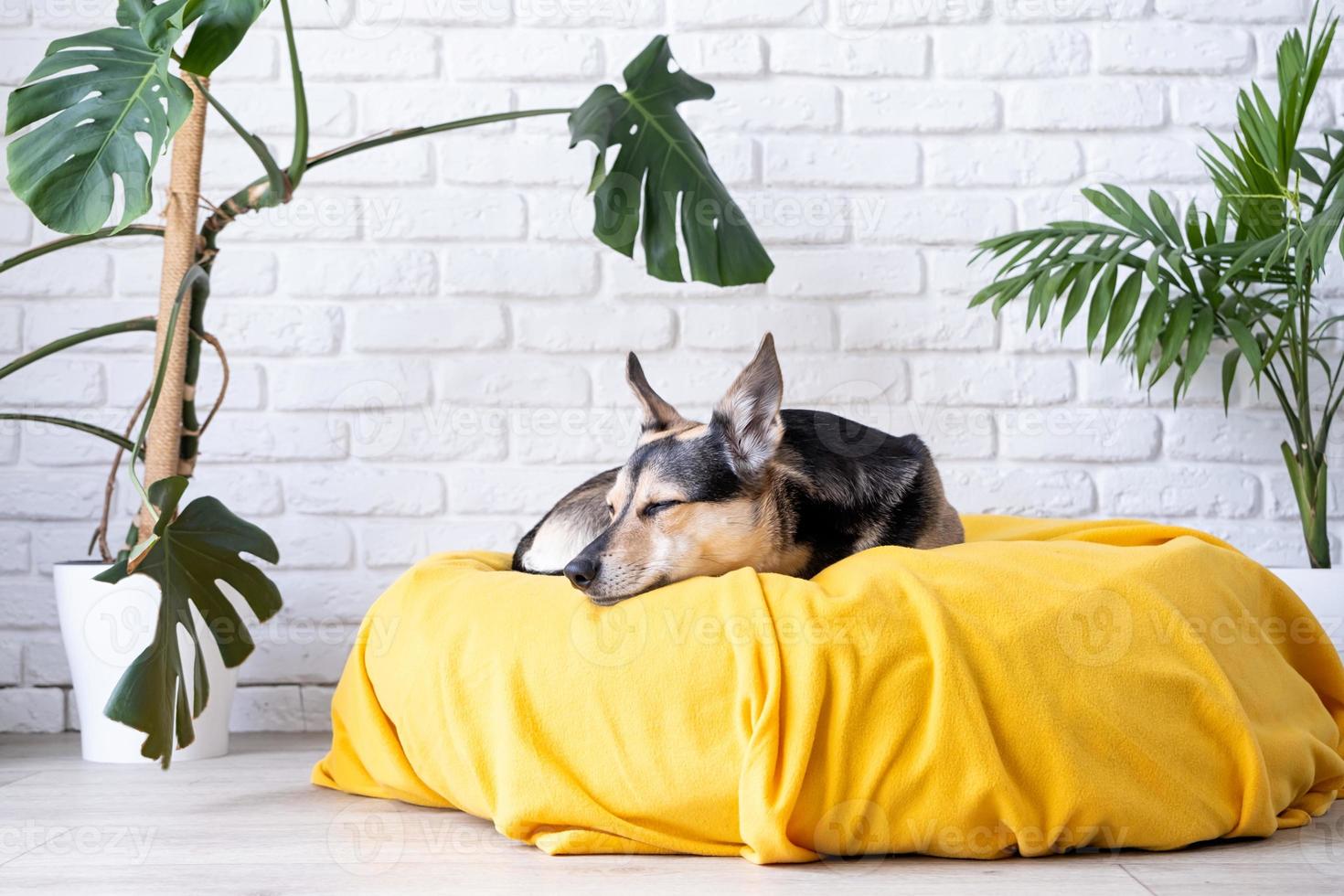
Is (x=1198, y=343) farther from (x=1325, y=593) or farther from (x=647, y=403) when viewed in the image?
(x=647, y=403)

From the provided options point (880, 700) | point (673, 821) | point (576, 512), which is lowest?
point (673, 821)

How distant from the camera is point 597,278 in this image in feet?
9.16

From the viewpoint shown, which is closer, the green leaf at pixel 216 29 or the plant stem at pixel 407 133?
the green leaf at pixel 216 29

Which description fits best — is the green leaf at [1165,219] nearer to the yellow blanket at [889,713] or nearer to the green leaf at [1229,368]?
the green leaf at [1229,368]

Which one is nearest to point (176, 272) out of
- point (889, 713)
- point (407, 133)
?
point (407, 133)

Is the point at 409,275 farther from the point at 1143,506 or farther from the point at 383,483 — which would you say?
the point at 1143,506

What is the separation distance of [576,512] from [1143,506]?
1.51 metres

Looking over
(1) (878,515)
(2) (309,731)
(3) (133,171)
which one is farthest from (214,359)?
(1) (878,515)

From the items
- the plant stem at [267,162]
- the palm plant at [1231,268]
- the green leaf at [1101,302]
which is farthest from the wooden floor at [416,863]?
the plant stem at [267,162]

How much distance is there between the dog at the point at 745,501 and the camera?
72.5 inches

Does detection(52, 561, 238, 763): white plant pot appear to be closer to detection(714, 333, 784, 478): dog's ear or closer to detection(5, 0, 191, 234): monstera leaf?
detection(5, 0, 191, 234): monstera leaf

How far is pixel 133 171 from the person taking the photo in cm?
173

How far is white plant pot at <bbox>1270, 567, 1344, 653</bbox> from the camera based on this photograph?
7.61 ft

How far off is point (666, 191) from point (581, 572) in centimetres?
96
